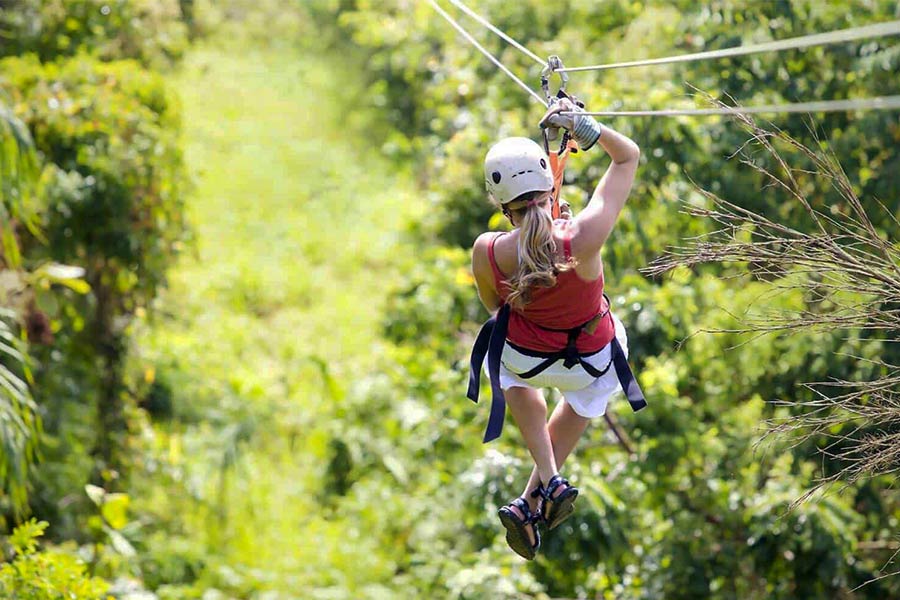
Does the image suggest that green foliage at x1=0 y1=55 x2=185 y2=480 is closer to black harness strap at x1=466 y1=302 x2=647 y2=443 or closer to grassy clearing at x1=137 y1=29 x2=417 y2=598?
grassy clearing at x1=137 y1=29 x2=417 y2=598

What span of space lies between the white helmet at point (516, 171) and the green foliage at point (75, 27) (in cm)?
629

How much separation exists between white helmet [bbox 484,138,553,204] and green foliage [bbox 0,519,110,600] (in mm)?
2641

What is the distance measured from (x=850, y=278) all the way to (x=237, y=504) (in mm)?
6631

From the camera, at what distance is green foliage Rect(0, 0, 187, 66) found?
8.84 metres

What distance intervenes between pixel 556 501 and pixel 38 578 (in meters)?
2.44

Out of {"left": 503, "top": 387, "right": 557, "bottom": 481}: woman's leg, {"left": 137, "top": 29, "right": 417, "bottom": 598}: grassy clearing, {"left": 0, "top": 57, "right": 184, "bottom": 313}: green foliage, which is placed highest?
{"left": 503, "top": 387, "right": 557, "bottom": 481}: woman's leg

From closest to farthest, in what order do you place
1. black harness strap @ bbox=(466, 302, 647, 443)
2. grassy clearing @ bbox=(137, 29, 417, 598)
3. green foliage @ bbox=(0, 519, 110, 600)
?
1. black harness strap @ bbox=(466, 302, 647, 443)
2. green foliage @ bbox=(0, 519, 110, 600)
3. grassy clearing @ bbox=(137, 29, 417, 598)

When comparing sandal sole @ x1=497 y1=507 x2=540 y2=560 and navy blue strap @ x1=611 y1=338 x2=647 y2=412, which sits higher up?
navy blue strap @ x1=611 y1=338 x2=647 y2=412

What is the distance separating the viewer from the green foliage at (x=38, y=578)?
482cm

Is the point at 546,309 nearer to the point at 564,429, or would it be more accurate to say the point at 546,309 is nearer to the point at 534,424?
the point at 534,424

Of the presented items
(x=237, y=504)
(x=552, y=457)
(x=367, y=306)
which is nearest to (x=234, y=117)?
(x=367, y=306)

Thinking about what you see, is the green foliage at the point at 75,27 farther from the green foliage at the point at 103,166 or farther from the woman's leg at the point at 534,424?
the woman's leg at the point at 534,424

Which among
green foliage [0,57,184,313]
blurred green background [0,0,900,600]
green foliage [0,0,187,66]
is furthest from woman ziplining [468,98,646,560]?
green foliage [0,0,187,66]

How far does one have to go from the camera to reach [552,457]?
346 cm
